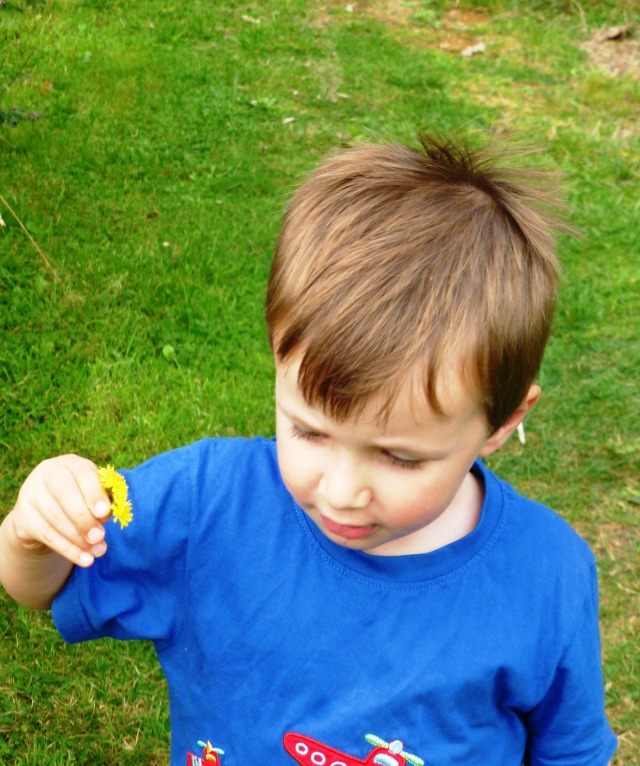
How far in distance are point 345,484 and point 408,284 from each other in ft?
1.02

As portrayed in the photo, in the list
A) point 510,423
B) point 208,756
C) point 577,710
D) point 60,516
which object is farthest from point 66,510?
point 577,710

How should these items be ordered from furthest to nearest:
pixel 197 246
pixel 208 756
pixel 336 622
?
pixel 197 246, pixel 208 756, pixel 336 622

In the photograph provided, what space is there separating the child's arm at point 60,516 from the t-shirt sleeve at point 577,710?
82 centimetres

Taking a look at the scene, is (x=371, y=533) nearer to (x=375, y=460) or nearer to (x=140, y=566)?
(x=375, y=460)

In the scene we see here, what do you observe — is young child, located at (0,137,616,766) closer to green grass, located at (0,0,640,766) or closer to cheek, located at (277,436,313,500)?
cheek, located at (277,436,313,500)

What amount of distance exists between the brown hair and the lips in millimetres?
189

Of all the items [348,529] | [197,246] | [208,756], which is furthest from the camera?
[197,246]

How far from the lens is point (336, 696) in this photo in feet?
5.00

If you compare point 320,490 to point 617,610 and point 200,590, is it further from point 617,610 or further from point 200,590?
point 617,610

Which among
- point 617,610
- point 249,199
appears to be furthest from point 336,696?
point 249,199

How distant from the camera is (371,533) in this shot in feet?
4.58

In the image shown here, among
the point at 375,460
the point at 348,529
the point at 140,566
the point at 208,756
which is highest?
the point at 375,460

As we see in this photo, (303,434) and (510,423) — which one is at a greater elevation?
(303,434)

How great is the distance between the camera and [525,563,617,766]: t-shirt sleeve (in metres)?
1.53
